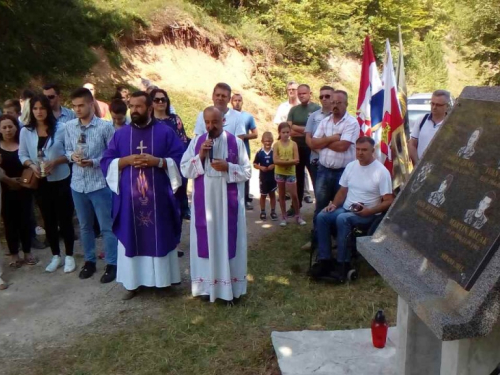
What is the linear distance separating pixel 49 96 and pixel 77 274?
7.00 feet

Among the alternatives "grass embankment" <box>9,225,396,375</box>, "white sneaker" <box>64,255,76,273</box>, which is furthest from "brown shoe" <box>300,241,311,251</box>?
"white sneaker" <box>64,255,76,273</box>

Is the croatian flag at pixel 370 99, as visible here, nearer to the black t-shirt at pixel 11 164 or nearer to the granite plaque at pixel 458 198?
the granite plaque at pixel 458 198

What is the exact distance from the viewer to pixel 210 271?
16.2 feet

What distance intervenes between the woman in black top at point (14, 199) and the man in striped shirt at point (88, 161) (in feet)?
3.03

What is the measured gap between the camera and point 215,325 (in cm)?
464

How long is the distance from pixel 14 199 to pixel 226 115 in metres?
2.73

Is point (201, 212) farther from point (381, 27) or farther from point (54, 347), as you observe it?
point (381, 27)

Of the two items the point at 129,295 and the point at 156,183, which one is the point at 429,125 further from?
the point at 129,295

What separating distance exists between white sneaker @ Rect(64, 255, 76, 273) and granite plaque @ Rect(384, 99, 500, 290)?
13.2ft

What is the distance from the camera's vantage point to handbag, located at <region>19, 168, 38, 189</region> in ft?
19.1

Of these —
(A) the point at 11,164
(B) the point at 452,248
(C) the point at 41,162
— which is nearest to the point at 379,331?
(B) the point at 452,248

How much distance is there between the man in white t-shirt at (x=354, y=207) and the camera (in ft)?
17.8

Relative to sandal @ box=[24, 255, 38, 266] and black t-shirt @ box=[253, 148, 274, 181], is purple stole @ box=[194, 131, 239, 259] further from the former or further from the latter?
black t-shirt @ box=[253, 148, 274, 181]

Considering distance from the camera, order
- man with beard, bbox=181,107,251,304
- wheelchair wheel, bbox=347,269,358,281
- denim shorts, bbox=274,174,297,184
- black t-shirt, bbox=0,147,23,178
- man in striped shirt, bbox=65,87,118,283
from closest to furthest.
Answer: man with beard, bbox=181,107,251,304
man in striped shirt, bbox=65,87,118,283
wheelchair wheel, bbox=347,269,358,281
black t-shirt, bbox=0,147,23,178
denim shorts, bbox=274,174,297,184
